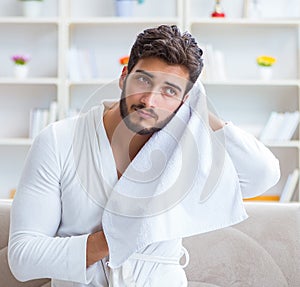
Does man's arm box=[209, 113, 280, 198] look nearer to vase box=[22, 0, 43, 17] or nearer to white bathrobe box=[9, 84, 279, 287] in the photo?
white bathrobe box=[9, 84, 279, 287]

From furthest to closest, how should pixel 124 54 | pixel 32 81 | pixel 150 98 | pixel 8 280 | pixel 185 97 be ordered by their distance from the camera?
pixel 124 54, pixel 32 81, pixel 8 280, pixel 185 97, pixel 150 98

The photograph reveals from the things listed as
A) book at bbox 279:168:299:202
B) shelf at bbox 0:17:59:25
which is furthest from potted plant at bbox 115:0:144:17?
book at bbox 279:168:299:202

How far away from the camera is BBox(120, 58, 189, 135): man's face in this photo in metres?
1.45

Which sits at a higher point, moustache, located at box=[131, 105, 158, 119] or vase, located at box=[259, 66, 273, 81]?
moustache, located at box=[131, 105, 158, 119]

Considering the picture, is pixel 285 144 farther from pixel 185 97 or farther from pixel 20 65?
pixel 185 97

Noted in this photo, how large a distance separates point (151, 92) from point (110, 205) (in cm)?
29

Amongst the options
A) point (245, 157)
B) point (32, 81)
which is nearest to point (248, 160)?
point (245, 157)

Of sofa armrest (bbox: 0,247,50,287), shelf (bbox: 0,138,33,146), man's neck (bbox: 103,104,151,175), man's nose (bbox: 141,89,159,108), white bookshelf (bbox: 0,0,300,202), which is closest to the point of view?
man's nose (bbox: 141,89,159,108)

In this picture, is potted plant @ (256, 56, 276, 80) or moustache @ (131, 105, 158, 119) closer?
moustache @ (131, 105, 158, 119)

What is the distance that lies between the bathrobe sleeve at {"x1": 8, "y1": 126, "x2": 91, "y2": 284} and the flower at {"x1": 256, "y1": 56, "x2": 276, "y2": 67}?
272 centimetres

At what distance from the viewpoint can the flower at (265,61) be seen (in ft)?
13.2

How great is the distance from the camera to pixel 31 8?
4.02 m

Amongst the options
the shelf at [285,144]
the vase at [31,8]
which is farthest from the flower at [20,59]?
the shelf at [285,144]

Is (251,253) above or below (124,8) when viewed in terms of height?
below
